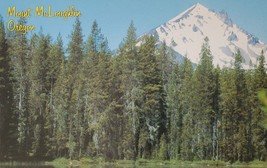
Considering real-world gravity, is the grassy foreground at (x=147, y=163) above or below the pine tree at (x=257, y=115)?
below

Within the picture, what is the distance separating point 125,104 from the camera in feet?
164

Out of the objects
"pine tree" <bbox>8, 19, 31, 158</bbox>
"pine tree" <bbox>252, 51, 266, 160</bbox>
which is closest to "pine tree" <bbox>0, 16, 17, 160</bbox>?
"pine tree" <bbox>8, 19, 31, 158</bbox>

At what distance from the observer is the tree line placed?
157 ft

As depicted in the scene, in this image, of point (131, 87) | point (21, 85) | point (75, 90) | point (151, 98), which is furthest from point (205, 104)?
point (21, 85)

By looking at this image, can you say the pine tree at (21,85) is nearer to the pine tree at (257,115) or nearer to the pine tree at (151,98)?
the pine tree at (151,98)

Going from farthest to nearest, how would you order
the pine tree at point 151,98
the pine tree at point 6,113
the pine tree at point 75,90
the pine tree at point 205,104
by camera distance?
1. the pine tree at point 205,104
2. the pine tree at point 151,98
3. the pine tree at point 75,90
4. the pine tree at point 6,113

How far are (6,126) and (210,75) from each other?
26.4 metres

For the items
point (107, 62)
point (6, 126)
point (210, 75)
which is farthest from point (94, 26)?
point (6, 126)

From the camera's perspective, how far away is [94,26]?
53.5 metres

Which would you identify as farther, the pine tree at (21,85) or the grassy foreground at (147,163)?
the pine tree at (21,85)

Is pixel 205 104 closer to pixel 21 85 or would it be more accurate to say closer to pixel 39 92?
pixel 39 92

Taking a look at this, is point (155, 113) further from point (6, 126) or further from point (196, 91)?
point (6, 126)

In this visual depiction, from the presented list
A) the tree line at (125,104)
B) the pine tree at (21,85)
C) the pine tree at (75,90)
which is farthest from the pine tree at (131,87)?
the pine tree at (21,85)

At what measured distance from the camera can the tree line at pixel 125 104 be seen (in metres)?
47.7
